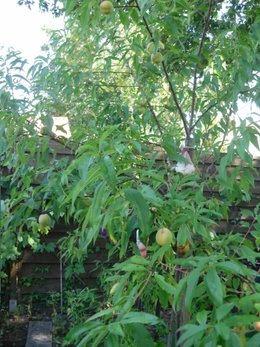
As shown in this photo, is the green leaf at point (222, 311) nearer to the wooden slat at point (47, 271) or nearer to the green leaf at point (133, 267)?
the green leaf at point (133, 267)

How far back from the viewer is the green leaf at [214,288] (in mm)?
994

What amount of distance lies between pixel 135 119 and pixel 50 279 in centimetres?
243

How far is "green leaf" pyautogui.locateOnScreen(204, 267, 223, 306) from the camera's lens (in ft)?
3.26

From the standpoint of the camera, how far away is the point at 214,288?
1.01m

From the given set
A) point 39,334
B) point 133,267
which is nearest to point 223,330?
point 133,267

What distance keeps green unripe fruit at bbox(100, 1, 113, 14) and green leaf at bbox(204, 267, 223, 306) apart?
3.45ft

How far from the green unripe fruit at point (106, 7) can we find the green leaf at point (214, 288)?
3.45ft

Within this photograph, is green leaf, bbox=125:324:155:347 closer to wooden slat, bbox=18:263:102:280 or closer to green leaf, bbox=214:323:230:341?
green leaf, bbox=214:323:230:341

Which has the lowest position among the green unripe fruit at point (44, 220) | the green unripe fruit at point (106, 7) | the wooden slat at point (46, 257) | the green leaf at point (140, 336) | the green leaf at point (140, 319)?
the green leaf at point (140, 336)

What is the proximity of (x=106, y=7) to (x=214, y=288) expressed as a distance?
3.58ft

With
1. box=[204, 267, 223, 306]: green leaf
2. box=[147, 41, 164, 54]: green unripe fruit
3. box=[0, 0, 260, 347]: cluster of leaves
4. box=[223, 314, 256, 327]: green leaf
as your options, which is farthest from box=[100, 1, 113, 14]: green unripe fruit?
box=[223, 314, 256, 327]: green leaf

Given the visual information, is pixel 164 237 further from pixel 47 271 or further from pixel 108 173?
pixel 47 271

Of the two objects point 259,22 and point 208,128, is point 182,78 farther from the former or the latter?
point 259,22

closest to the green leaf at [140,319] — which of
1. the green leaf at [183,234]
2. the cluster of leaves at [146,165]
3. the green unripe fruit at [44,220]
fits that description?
the cluster of leaves at [146,165]
